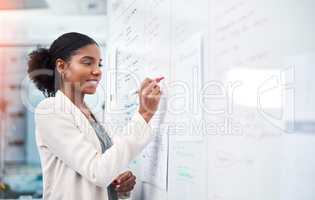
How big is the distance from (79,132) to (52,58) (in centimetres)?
31

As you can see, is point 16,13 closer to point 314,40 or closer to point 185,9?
point 185,9

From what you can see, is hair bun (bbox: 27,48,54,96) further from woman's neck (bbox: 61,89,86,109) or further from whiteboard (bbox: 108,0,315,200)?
whiteboard (bbox: 108,0,315,200)

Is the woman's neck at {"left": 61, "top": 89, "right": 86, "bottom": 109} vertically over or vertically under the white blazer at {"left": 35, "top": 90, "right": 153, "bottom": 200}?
over

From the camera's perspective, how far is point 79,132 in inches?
38.8

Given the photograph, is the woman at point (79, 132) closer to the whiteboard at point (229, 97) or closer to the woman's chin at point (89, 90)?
Result: the woman's chin at point (89, 90)

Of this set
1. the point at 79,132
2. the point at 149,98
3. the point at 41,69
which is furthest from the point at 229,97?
the point at 41,69

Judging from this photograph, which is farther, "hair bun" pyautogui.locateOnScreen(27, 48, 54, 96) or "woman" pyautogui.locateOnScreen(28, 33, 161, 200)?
"hair bun" pyautogui.locateOnScreen(27, 48, 54, 96)

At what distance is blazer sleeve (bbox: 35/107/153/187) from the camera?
945 mm

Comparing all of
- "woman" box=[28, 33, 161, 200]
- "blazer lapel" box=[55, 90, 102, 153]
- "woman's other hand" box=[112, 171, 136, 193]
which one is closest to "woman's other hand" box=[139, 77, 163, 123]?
"woman" box=[28, 33, 161, 200]

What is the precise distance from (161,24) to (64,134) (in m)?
0.45

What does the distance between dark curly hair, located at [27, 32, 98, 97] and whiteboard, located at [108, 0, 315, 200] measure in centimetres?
24

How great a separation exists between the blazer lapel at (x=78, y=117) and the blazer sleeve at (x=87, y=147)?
23 millimetres

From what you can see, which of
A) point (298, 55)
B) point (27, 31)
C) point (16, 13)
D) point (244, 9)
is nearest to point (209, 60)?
point (244, 9)

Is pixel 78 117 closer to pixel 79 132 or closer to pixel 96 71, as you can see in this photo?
pixel 79 132
